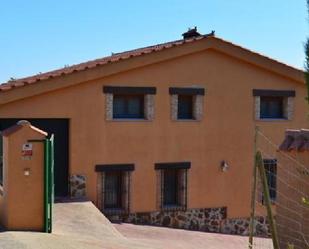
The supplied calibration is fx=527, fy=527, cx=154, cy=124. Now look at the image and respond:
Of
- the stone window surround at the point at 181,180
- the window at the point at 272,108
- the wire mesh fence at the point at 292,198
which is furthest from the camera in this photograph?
the window at the point at 272,108

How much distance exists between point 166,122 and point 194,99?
1.31m

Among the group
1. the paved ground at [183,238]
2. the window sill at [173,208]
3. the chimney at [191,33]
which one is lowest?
the paved ground at [183,238]

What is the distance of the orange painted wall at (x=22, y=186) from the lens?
10148 millimetres

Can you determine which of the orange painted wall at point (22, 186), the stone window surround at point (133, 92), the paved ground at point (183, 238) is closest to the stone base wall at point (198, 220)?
the paved ground at point (183, 238)

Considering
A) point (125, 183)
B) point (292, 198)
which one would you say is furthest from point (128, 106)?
point (292, 198)

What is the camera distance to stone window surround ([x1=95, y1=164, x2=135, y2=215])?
15.7m

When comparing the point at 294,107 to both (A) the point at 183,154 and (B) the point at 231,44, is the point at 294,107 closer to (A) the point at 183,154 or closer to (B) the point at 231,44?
(B) the point at 231,44

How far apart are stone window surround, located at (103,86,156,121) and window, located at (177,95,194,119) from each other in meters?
1.13

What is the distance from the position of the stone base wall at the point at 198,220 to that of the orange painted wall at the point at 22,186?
5592 mm

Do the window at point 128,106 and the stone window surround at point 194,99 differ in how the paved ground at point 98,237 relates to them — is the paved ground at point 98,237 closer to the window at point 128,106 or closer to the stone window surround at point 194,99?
the window at point 128,106

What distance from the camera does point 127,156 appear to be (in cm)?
1603

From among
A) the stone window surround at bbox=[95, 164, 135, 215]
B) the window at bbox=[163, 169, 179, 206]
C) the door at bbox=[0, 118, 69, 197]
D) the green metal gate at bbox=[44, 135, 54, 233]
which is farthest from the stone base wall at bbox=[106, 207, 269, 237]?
the green metal gate at bbox=[44, 135, 54, 233]

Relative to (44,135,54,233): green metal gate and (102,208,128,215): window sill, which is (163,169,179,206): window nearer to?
(102,208,128,215): window sill

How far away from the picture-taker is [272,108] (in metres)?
18.6
